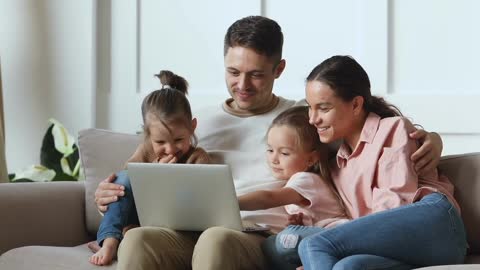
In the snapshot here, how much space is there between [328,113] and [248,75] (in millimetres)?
325

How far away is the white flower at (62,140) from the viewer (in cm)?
317

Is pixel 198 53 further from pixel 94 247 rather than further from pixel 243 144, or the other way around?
pixel 94 247

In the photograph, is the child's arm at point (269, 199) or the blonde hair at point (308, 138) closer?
the child's arm at point (269, 199)

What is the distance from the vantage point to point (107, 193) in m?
2.09

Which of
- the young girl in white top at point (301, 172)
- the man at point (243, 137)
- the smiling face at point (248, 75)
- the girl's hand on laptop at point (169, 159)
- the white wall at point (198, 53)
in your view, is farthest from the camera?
the white wall at point (198, 53)

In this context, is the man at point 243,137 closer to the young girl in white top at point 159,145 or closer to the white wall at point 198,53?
the young girl in white top at point 159,145

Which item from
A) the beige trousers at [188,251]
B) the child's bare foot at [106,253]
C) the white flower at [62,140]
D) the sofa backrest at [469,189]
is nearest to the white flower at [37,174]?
the white flower at [62,140]

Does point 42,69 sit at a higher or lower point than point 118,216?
higher

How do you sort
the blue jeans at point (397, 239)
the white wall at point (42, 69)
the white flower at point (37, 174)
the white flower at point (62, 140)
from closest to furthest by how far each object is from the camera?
the blue jeans at point (397, 239)
the white flower at point (37, 174)
the white flower at point (62, 140)
the white wall at point (42, 69)

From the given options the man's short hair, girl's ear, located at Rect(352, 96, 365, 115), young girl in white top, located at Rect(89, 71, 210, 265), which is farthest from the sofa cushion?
girl's ear, located at Rect(352, 96, 365, 115)

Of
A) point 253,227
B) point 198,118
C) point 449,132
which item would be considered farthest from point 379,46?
point 253,227

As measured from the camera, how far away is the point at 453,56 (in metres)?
2.86

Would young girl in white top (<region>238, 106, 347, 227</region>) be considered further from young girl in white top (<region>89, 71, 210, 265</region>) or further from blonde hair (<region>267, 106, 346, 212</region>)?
young girl in white top (<region>89, 71, 210, 265</region>)

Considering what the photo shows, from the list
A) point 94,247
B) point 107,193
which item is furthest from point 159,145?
point 94,247
